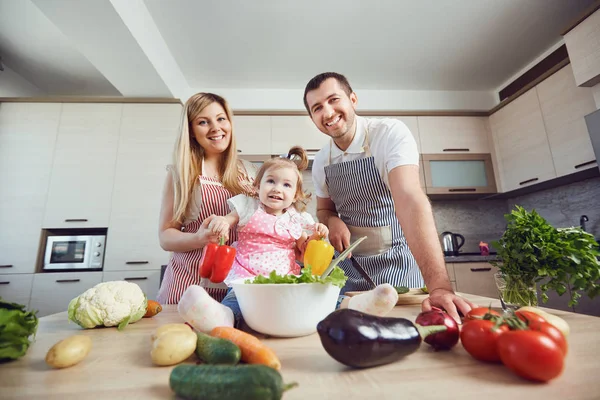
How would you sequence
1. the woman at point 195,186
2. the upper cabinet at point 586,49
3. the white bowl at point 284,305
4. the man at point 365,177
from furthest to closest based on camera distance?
the upper cabinet at point 586,49
the man at point 365,177
the woman at point 195,186
the white bowl at point 284,305

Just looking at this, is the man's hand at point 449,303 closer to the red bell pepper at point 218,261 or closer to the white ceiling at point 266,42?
the red bell pepper at point 218,261

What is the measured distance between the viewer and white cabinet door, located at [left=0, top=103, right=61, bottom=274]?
246 cm

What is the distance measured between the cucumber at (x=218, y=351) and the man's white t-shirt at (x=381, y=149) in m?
0.97

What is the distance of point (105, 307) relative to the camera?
2.12 feet

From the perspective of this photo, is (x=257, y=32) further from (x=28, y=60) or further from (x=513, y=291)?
(x=513, y=291)

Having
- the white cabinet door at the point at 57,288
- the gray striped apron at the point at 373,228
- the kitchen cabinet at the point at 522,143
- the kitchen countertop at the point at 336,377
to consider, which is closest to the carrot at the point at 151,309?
the kitchen countertop at the point at 336,377

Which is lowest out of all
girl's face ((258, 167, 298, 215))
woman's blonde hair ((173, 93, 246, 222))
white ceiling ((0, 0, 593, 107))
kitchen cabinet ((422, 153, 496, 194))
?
girl's face ((258, 167, 298, 215))

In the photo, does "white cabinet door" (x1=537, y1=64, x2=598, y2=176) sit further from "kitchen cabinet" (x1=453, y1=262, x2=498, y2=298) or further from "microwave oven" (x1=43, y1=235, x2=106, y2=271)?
"microwave oven" (x1=43, y1=235, x2=106, y2=271)

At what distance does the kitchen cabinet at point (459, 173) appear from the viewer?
296 centimetres

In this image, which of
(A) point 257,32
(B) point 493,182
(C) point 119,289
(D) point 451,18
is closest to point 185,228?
(C) point 119,289

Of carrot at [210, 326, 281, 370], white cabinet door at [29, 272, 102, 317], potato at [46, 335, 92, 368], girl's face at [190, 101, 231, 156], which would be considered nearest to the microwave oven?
white cabinet door at [29, 272, 102, 317]

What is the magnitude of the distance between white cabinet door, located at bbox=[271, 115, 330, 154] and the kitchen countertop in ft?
8.49

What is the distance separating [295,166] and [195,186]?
455mm

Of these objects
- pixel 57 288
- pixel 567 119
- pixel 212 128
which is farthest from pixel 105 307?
pixel 567 119
